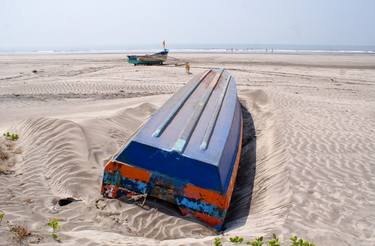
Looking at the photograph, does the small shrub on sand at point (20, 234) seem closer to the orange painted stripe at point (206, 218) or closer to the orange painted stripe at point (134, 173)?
the orange painted stripe at point (134, 173)

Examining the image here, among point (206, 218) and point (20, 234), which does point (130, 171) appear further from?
point (20, 234)

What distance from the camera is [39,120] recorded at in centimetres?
696

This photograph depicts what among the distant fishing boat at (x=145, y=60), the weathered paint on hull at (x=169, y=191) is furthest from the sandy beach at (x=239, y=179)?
the distant fishing boat at (x=145, y=60)

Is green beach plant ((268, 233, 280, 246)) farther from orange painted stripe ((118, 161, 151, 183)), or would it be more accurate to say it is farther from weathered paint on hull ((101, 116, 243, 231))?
orange painted stripe ((118, 161, 151, 183))

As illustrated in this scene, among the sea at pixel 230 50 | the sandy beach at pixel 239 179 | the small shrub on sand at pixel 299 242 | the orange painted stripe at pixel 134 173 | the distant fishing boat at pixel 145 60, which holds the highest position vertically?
the sea at pixel 230 50

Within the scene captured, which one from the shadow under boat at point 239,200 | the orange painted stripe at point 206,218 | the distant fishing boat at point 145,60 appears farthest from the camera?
the distant fishing boat at point 145,60

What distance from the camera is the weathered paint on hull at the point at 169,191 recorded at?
13.3 ft

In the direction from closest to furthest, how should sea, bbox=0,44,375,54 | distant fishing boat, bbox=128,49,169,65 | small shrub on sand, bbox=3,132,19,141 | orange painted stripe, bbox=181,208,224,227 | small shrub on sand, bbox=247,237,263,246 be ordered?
1. small shrub on sand, bbox=247,237,263,246
2. orange painted stripe, bbox=181,208,224,227
3. small shrub on sand, bbox=3,132,19,141
4. distant fishing boat, bbox=128,49,169,65
5. sea, bbox=0,44,375,54

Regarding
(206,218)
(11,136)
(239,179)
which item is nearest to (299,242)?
(206,218)

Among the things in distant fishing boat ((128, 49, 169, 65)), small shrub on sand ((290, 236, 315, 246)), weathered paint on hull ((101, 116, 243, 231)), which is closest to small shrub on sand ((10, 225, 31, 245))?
weathered paint on hull ((101, 116, 243, 231))

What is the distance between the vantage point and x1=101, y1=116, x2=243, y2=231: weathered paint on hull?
4.05 metres

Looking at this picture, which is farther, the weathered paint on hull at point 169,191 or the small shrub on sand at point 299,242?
the weathered paint on hull at point 169,191

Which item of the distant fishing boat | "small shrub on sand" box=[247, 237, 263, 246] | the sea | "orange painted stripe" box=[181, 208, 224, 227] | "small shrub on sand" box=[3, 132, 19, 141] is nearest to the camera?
"small shrub on sand" box=[247, 237, 263, 246]

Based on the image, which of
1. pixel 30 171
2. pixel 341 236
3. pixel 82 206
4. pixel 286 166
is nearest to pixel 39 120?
pixel 30 171
